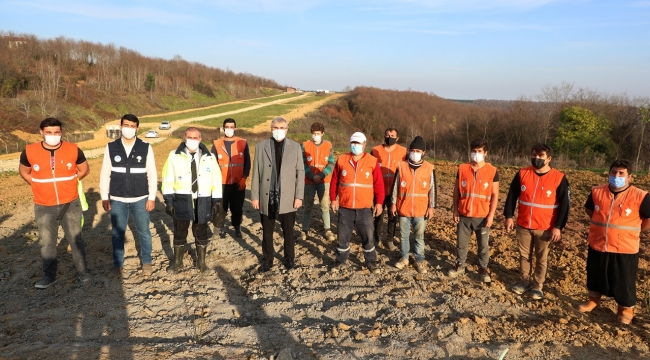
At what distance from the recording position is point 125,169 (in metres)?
5.06

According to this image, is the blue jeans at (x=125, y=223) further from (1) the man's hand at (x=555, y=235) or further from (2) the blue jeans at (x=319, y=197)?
(1) the man's hand at (x=555, y=235)

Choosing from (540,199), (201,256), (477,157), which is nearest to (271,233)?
(201,256)

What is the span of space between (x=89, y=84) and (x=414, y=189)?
66321 mm

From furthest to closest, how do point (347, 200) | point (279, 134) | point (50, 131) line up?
point (347, 200)
point (279, 134)
point (50, 131)

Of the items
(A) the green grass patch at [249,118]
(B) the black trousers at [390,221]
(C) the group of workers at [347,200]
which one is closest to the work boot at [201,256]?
(C) the group of workers at [347,200]

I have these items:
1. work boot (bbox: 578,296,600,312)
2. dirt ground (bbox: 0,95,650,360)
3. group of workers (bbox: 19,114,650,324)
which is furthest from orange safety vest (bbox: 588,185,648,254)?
dirt ground (bbox: 0,95,650,360)

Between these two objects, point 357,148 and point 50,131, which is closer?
point 50,131

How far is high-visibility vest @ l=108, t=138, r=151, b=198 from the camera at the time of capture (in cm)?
505

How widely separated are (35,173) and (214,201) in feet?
6.67

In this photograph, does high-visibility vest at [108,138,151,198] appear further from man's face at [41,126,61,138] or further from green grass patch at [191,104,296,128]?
green grass patch at [191,104,296,128]

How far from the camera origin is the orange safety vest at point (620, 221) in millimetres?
4195

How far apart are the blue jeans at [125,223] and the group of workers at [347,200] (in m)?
0.01

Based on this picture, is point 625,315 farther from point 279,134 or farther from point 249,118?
point 249,118

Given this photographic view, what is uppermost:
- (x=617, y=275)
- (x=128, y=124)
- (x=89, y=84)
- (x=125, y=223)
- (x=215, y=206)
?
(x=89, y=84)
